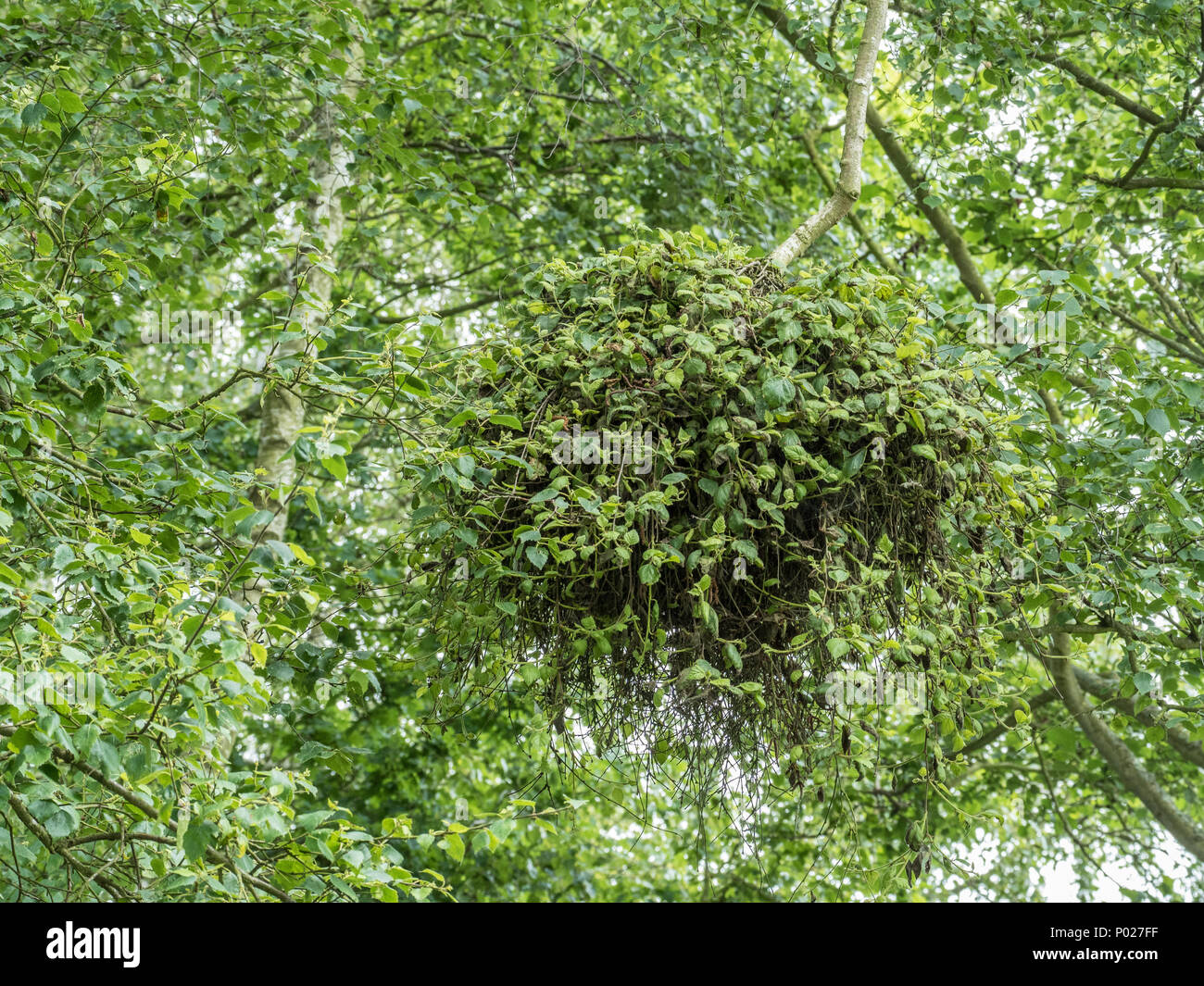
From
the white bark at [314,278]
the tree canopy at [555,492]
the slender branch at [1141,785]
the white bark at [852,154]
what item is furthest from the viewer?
the slender branch at [1141,785]

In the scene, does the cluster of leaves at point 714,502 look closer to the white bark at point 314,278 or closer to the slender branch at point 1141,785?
the white bark at point 314,278

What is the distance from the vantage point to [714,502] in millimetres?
1773

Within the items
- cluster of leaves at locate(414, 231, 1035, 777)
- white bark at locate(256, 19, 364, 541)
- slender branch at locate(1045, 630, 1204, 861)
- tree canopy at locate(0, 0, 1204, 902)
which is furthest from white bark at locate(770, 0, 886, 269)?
slender branch at locate(1045, 630, 1204, 861)

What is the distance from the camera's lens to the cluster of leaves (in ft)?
5.75

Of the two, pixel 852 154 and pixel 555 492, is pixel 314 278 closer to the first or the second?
pixel 852 154

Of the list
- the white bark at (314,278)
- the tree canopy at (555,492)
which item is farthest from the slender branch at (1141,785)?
the white bark at (314,278)

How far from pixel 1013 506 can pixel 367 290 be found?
4.12 meters

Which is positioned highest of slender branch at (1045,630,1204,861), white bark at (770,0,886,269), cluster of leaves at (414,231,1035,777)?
white bark at (770,0,886,269)

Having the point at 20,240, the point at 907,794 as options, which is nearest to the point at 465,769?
the point at 907,794

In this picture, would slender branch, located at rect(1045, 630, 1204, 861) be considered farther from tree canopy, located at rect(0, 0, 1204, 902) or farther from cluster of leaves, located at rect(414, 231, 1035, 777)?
cluster of leaves, located at rect(414, 231, 1035, 777)

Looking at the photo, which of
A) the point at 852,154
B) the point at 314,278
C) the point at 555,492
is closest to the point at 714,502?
the point at 555,492

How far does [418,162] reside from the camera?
3414 millimetres

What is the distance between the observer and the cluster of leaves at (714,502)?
1753 mm
